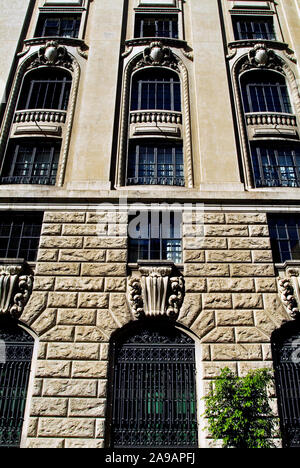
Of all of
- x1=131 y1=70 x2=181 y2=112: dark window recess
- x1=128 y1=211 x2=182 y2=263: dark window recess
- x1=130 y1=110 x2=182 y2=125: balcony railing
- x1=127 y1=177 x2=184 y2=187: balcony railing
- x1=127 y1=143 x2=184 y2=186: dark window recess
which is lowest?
x1=128 y1=211 x2=182 y2=263: dark window recess

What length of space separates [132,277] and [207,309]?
2360 mm

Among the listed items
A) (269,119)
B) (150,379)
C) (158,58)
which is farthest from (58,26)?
(150,379)

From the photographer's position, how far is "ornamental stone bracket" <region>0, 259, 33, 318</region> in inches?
399

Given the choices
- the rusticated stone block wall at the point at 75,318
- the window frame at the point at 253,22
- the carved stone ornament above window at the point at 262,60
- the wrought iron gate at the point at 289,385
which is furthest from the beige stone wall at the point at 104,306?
the window frame at the point at 253,22

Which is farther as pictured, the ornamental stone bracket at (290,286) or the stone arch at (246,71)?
the stone arch at (246,71)

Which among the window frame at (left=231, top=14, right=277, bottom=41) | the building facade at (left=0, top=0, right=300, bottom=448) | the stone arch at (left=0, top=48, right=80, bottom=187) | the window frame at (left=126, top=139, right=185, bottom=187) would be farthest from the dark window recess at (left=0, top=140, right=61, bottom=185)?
the window frame at (left=231, top=14, right=277, bottom=41)

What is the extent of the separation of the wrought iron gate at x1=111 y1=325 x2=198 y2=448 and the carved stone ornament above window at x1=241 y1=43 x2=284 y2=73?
12144mm

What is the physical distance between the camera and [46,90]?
592 inches

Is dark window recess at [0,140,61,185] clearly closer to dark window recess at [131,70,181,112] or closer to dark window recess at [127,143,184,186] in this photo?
dark window recess at [127,143,184,186]

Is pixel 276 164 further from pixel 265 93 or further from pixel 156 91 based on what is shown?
pixel 156 91

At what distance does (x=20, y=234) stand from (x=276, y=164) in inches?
374

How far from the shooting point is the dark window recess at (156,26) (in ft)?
56.5

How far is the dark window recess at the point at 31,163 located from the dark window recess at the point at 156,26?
7.84m

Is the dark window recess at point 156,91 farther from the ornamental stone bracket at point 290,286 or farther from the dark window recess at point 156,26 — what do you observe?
the ornamental stone bracket at point 290,286
